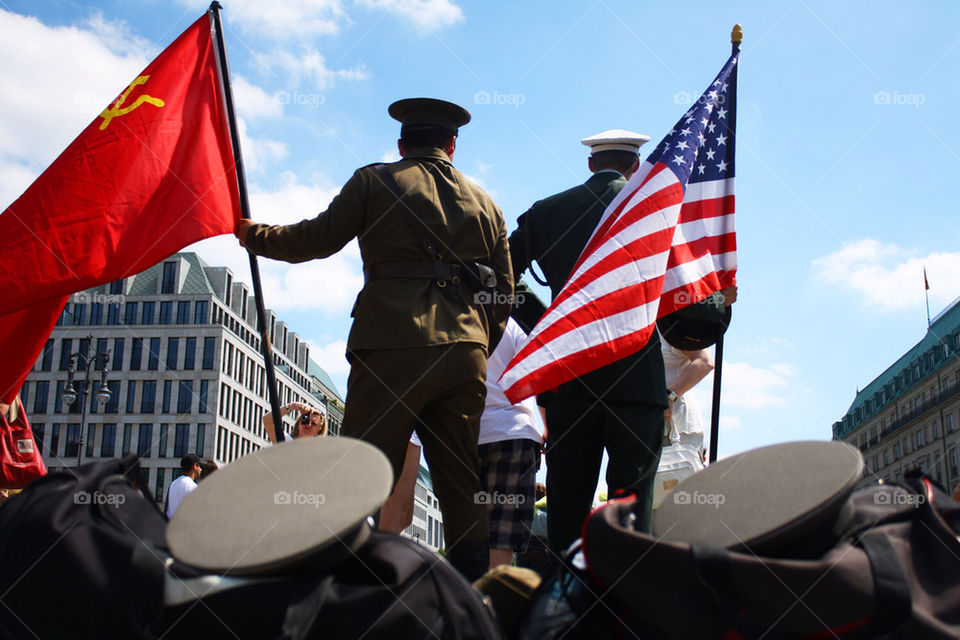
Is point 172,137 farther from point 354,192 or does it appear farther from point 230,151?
point 354,192

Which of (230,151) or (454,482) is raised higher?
(230,151)

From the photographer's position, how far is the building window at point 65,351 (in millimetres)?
70062

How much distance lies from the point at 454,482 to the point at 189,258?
7606 centimetres

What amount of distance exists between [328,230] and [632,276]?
1290 millimetres

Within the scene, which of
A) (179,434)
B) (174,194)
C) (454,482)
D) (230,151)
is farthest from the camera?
(179,434)

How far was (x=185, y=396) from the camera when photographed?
70125 millimetres

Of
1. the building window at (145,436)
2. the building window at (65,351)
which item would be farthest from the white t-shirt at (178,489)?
the building window at (65,351)

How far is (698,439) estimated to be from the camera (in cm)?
791

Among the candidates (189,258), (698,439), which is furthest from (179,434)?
(698,439)

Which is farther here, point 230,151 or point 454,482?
point 230,151
